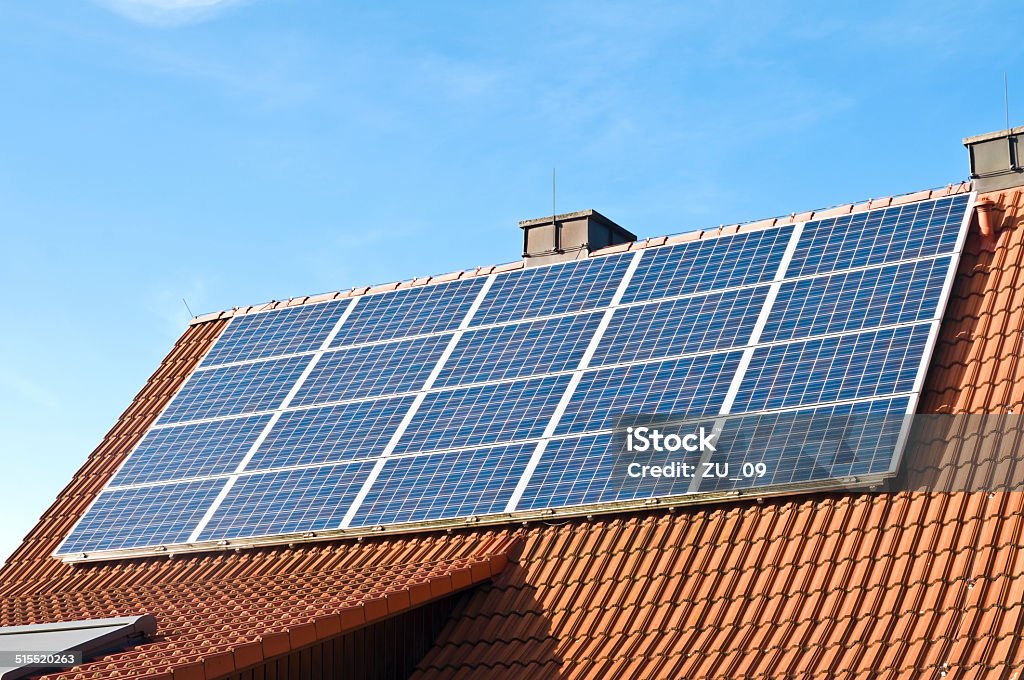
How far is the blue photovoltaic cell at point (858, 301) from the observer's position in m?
15.8

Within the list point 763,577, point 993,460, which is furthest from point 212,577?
point 993,460

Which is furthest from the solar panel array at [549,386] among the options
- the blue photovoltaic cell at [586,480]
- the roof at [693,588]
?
the roof at [693,588]

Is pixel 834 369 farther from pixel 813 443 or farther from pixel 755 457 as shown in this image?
pixel 755 457

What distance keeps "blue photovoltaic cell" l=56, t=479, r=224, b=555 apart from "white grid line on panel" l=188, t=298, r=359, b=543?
4.3 inches

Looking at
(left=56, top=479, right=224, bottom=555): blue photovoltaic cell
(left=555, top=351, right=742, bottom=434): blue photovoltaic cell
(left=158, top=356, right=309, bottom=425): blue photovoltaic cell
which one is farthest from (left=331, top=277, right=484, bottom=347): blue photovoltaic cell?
(left=555, top=351, right=742, bottom=434): blue photovoltaic cell

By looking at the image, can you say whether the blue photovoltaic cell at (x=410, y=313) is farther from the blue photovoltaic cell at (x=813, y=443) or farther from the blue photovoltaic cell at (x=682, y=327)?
the blue photovoltaic cell at (x=813, y=443)

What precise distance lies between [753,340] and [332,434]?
5.50 m

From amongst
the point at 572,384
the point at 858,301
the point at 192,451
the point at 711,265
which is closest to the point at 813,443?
the point at 858,301

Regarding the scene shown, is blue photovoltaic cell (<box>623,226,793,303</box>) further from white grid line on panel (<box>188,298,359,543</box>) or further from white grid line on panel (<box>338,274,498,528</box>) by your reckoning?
white grid line on panel (<box>188,298,359,543</box>)

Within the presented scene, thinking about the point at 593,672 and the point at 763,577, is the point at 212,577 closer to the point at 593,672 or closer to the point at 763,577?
the point at 593,672

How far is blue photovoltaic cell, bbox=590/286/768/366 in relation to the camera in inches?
662

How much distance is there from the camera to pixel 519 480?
16047 millimetres

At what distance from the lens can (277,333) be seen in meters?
21.6

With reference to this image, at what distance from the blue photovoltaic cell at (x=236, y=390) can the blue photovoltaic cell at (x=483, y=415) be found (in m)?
2.81
